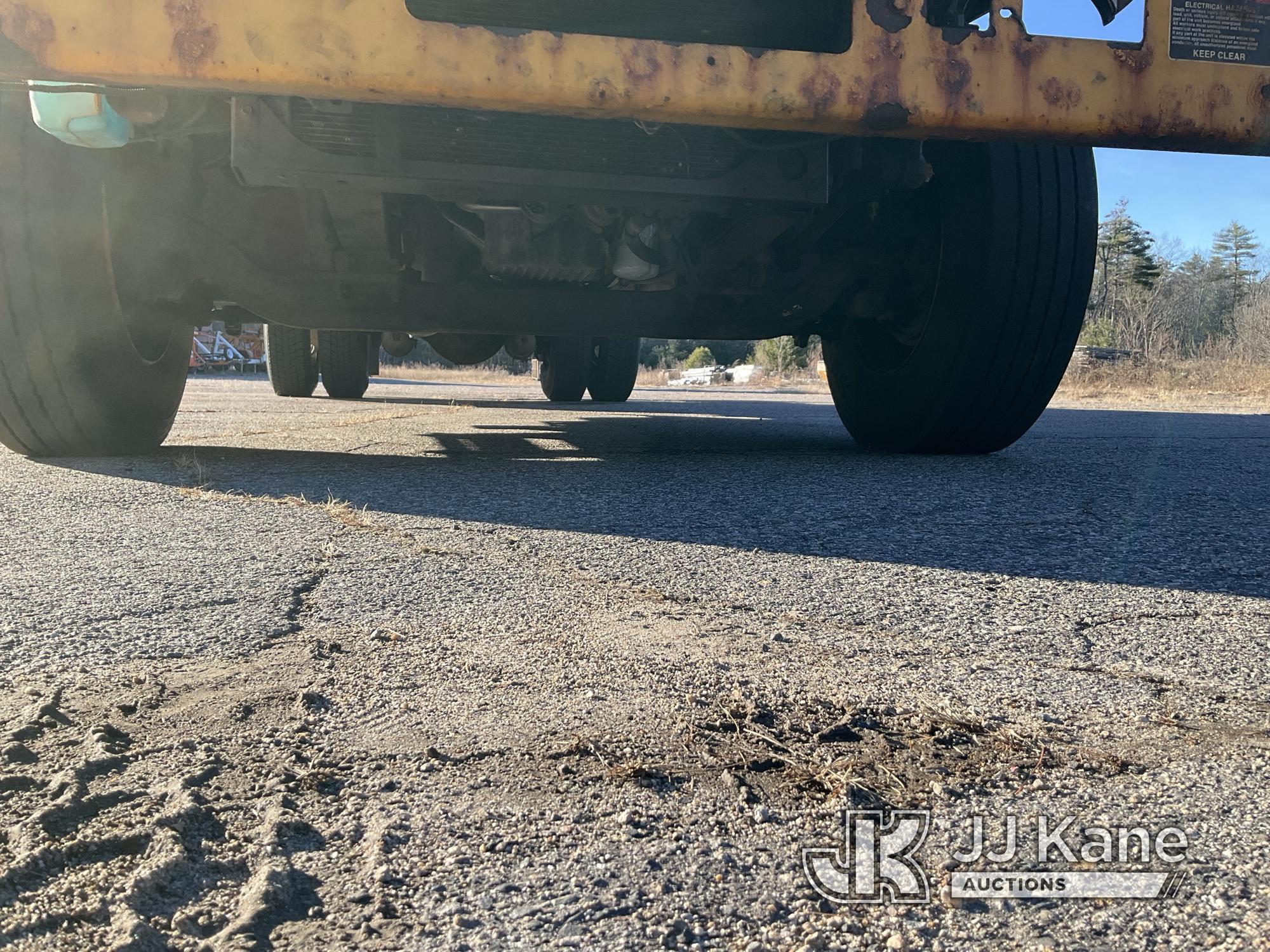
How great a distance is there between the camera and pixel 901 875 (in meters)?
→ 0.73

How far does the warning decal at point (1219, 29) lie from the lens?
2121mm

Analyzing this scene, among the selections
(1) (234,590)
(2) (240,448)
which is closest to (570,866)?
(1) (234,590)

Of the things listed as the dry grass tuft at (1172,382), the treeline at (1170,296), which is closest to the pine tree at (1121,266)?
the treeline at (1170,296)

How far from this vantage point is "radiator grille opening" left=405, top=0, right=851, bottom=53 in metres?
2.08

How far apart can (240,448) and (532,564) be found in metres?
2.17

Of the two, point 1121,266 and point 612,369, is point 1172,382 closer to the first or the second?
point 612,369

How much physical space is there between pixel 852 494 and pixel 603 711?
146 cm

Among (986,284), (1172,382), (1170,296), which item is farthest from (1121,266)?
(986,284)

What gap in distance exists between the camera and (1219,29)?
6.99ft

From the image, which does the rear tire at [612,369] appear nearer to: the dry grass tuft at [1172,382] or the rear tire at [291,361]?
the rear tire at [291,361]

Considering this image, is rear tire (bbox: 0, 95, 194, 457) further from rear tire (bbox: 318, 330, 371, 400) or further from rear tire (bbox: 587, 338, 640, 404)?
rear tire (bbox: 587, 338, 640, 404)

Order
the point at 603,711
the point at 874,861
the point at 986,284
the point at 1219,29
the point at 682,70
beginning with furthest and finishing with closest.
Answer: the point at 986,284 → the point at 1219,29 → the point at 682,70 → the point at 603,711 → the point at 874,861

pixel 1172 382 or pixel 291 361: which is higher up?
pixel 291 361

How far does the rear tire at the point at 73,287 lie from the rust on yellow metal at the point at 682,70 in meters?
A: 0.68
